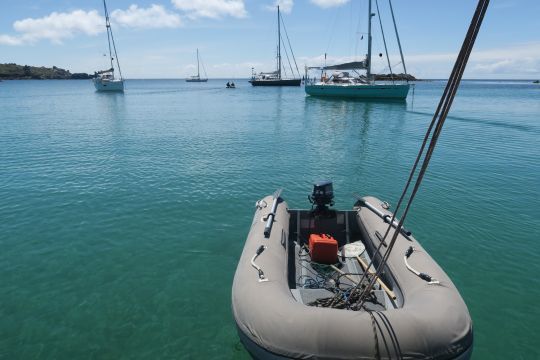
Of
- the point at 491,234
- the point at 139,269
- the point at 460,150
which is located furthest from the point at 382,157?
the point at 139,269

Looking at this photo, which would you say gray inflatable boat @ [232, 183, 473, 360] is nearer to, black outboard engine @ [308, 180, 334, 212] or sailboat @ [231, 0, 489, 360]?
sailboat @ [231, 0, 489, 360]

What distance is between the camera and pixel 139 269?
Answer: 10219 mm

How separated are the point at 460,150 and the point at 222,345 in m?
24.4

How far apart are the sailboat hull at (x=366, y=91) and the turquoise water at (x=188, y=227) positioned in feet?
109

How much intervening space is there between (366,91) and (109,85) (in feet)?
213

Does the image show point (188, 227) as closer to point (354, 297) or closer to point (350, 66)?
point (354, 297)

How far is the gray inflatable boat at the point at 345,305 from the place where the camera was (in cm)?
484

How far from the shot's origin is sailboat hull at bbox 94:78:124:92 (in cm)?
8856

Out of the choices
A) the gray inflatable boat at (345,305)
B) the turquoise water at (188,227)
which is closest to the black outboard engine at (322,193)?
the gray inflatable boat at (345,305)

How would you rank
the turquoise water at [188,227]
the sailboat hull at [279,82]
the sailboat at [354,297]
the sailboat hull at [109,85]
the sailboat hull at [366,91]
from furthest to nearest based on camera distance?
the sailboat hull at [279,82] < the sailboat hull at [109,85] < the sailboat hull at [366,91] < the turquoise water at [188,227] < the sailboat at [354,297]

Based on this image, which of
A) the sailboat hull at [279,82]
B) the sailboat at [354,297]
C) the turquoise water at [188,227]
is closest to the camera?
the sailboat at [354,297]

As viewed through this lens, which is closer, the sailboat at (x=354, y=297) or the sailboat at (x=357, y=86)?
the sailboat at (x=354, y=297)

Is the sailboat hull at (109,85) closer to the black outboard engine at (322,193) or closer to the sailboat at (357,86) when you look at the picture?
the sailboat at (357,86)

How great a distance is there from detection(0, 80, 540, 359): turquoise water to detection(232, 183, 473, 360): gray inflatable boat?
197 cm
